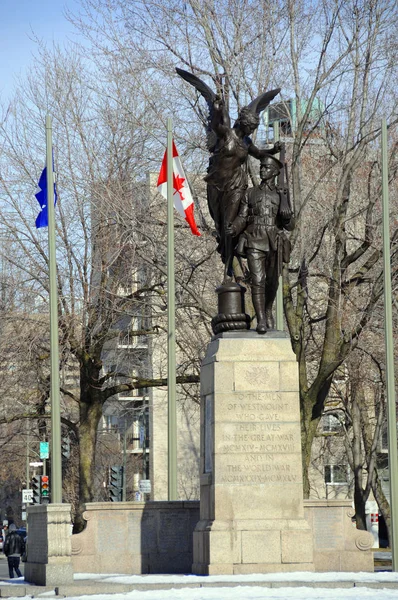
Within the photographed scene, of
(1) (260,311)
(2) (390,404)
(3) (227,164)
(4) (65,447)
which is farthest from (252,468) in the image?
(4) (65,447)

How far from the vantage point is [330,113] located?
102ft

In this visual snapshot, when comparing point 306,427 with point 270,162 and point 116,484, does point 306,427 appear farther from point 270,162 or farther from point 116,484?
point 270,162

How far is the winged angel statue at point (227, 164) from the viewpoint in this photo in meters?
20.9

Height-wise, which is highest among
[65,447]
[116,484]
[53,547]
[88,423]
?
[88,423]

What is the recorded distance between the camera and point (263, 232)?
20.7 meters

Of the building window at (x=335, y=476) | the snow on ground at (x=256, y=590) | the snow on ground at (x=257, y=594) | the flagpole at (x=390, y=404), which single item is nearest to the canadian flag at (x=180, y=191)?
the flagpole at (x=390, y=404)

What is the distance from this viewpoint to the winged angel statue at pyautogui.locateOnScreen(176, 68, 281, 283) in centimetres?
2091

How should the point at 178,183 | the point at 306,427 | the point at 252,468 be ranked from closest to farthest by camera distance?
the point at 252,468, the point at 178,183, the point at 306,427

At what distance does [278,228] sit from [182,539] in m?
5.56

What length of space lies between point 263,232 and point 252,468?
392cm

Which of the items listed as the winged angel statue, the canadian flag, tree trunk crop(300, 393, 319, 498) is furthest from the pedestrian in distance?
the winged angel statue

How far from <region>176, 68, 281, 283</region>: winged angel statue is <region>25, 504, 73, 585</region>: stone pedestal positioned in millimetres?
4739

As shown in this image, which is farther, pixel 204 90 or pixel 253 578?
pixel 204 90

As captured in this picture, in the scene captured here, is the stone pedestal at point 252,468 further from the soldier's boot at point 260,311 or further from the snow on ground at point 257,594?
the snow on ground at point 257,594
